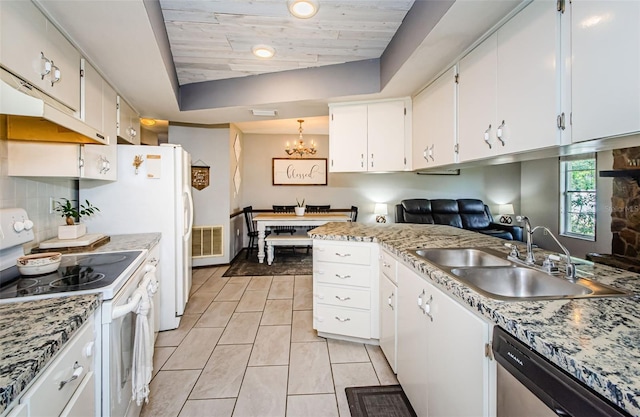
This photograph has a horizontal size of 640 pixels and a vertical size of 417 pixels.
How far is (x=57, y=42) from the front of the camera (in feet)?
4.91

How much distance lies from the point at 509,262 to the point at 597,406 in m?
0.97

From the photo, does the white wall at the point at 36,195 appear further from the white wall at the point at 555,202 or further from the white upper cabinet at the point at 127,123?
the white wall at the point at 555,202

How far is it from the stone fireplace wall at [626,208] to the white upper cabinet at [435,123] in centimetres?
83

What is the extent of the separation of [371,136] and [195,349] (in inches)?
→ 93.6

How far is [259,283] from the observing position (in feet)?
12.7

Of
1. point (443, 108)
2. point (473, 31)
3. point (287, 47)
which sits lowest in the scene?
point (443, 108)

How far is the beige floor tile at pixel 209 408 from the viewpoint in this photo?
161 cm

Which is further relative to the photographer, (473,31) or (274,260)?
(274,260)

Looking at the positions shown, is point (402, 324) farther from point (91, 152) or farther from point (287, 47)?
point (91, 152)

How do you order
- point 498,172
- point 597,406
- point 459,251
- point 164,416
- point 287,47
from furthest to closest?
point 498,172 < point 287,47 < point 459,251 < point 164,416 < point 597,406

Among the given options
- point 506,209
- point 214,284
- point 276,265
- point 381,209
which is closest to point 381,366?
point 214,284

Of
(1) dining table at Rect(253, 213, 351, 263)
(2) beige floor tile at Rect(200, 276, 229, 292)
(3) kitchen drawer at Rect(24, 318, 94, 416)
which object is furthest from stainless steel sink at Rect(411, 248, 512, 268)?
(1) dining table at Rect(253, 213, 351, 263)

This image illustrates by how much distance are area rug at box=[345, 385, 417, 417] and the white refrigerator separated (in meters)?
1.74

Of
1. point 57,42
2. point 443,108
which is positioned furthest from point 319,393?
point 57,42
